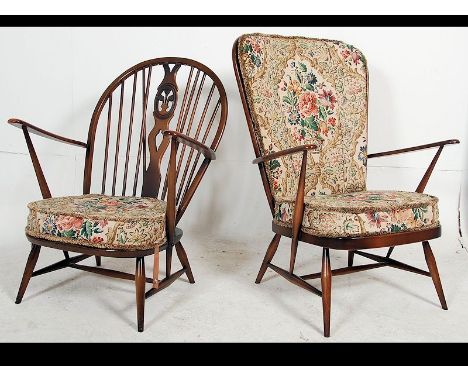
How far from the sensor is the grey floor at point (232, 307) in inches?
85.2

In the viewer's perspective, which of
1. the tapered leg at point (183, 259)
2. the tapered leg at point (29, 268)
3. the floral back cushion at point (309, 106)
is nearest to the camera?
the tapered leg at point (29, 268)

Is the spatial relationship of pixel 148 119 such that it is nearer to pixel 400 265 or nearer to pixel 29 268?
pixel 29 268

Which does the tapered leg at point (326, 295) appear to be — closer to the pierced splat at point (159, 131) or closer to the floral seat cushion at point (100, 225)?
the floral seat cushion at point (100, 225)

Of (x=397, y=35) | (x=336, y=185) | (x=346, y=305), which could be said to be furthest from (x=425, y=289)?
(x=397, y=35)

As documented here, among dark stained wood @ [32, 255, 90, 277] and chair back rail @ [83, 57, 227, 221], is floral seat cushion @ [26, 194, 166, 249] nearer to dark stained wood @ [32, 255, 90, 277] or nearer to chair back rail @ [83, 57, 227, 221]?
dark stained wood @ [32, 255, 90, 277]

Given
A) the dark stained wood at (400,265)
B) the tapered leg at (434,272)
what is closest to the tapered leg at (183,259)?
the dark stained wood at (400,265)

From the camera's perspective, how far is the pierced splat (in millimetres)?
2766

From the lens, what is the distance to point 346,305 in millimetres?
2459

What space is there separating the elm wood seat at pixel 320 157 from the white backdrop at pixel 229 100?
62cm

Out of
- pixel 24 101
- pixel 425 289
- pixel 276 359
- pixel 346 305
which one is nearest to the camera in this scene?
pixel 276 359

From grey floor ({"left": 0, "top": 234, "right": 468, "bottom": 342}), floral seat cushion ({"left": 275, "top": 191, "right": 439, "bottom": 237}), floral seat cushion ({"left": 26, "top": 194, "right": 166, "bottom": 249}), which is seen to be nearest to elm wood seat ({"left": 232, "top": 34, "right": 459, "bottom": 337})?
floral seat cushion ({"left": 275, "top": 191, "right": 439, "bottom": 237})

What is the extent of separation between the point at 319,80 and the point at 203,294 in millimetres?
1150

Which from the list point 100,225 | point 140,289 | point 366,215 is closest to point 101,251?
point 100,225

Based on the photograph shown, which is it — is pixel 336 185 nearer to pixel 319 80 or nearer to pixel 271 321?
pixel 319 80
